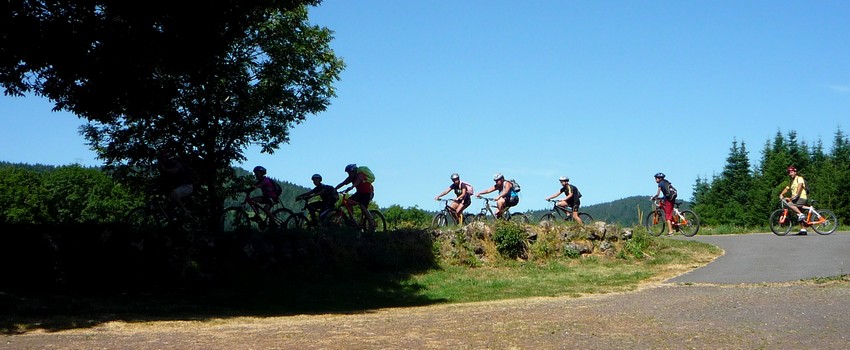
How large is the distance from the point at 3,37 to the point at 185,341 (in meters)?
8.47

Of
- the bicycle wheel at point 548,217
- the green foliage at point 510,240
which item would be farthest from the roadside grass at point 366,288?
the bicycle wheel at point 548,217

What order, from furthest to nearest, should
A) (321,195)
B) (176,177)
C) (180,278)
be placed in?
(321,195)
(176,177)
(180,278)

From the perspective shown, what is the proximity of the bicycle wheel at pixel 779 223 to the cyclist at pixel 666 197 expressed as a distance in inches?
114

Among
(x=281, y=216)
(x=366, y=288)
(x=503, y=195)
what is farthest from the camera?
(x=503, y=195)

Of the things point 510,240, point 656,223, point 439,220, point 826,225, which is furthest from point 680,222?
point 439,220

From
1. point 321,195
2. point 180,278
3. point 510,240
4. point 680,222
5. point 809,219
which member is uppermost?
point 321,195

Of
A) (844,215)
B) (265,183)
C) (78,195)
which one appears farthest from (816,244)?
(78,195)

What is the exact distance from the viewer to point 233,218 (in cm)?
1970

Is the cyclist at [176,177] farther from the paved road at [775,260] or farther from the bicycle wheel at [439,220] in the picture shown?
the paved road at [775,260]

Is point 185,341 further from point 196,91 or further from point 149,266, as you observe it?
point 196,91

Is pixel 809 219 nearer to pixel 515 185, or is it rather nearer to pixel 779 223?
pixel 779 223

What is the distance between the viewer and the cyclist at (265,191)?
771 inches

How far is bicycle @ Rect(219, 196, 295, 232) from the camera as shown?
64.1 ft

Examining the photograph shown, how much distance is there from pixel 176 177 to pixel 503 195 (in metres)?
8.96
